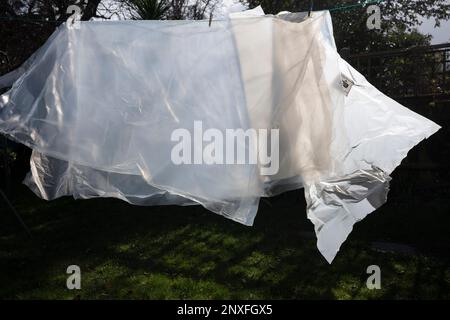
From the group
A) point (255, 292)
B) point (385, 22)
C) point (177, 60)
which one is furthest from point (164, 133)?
point (385, 22)

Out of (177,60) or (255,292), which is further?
(255,292)

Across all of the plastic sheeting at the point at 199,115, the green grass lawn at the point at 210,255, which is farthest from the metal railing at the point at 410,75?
the plastic sheeting at the point at 199,115

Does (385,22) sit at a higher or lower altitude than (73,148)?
higher

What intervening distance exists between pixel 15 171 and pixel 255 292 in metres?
7.42

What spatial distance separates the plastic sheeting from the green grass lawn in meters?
1.10

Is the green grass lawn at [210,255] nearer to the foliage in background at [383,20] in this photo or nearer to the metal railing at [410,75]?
the metal railing at [410,75]

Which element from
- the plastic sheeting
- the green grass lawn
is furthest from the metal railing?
the plastic sheeting

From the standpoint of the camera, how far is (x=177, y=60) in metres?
3.53

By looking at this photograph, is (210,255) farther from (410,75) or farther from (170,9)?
(170,9)

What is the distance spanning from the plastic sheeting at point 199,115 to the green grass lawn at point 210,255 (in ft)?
3.62

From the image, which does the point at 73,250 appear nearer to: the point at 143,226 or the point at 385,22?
the point at 143,226

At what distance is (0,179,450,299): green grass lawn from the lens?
161 inches

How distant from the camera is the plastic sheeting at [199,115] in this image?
3320mm

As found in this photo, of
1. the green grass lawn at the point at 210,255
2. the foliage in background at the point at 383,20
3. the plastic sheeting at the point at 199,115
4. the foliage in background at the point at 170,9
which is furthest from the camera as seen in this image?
the foliage in background at the point at 383,20
